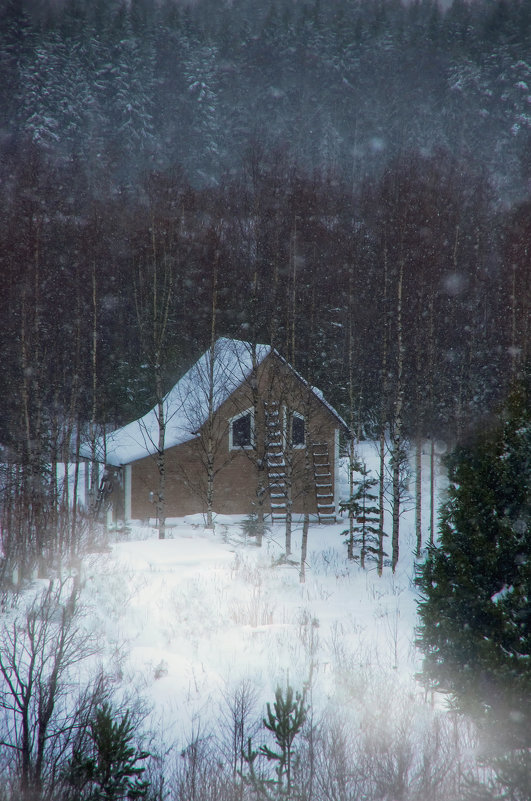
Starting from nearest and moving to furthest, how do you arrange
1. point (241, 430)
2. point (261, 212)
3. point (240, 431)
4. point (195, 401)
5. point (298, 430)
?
1. point (261, 212)
2. point (195, 401)
3. point (240, 431)
4. point (241, 430)
5. point (298, 430)

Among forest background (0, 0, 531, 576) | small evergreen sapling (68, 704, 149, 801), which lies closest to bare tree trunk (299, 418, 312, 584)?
Result: forest background (0, 0, 531, 576)

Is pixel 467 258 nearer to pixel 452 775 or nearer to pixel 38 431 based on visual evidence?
pixel 38 431

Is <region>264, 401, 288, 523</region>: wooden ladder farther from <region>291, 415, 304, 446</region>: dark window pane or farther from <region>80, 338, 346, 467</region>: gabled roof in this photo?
<region>80, 338, 346, 467</region>: gabled roof

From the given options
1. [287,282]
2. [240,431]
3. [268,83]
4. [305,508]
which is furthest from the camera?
[268,83]

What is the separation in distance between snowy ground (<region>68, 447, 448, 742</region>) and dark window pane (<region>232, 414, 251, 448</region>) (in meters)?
7.04

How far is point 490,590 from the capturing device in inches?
222

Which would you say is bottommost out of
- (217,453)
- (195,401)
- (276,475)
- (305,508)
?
(305,508)

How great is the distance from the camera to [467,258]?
91.8ft

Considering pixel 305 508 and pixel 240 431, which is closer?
pixel 305 508

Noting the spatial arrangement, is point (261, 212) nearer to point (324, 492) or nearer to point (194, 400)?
point (194, 400)

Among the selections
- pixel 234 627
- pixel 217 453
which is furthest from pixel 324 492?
pixel 234 627

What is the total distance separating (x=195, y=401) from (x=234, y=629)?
12.8 m

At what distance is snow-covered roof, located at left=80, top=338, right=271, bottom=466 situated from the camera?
20531 mm

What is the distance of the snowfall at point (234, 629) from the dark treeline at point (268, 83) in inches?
1250
